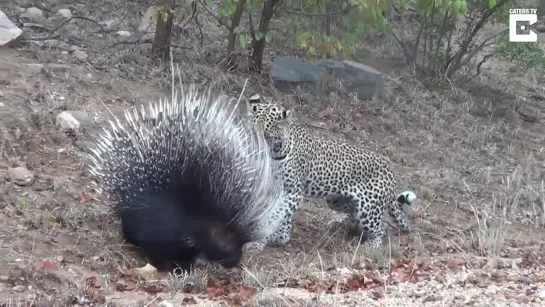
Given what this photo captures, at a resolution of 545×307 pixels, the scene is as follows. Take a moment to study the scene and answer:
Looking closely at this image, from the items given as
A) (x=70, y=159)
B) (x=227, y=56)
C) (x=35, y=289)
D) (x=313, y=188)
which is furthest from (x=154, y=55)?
(x=35, y=289)

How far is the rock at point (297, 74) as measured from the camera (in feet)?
34.9

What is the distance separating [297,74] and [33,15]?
11.0ft

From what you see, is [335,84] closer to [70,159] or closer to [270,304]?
[70,159]

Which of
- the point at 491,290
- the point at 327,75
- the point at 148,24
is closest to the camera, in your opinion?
the point at 491,290

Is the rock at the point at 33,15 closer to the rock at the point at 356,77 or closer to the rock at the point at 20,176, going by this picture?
the rock at the point at 356,77

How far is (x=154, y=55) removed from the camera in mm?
10203

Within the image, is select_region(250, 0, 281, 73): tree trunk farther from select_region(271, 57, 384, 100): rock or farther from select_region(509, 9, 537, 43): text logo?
select_region(509, 9, 537, 43): text logo

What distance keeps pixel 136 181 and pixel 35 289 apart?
1219 mm

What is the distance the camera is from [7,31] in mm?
9469

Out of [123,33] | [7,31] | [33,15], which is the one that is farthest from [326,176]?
[33,15]

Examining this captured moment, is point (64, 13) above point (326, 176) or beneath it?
above

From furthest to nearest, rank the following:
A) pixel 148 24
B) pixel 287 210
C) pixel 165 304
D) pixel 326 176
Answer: pixel 148 24 < pixel 326 176 < pixel 287 210 < pixel 165 304

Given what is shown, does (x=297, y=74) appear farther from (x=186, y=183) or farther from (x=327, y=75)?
(x=186, y=183)

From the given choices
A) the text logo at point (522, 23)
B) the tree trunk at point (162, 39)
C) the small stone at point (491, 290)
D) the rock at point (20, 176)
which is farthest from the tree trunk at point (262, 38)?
the small stone at point (491, 290)
